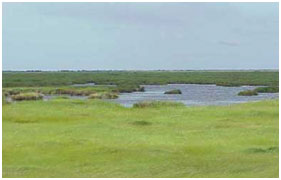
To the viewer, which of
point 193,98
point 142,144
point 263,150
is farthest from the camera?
point 193,98

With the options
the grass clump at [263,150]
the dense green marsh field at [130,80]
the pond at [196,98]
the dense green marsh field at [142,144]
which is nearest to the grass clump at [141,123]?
the dense green marsh field at [142,144]

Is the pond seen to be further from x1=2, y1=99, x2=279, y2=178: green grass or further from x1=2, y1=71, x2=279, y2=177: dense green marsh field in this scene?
x1=2, y1=99, x2=279, y2=178: green grass

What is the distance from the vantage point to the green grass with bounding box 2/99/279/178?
548 inches

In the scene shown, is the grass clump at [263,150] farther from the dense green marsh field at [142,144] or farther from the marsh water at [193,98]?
the marsh water at [193,98]

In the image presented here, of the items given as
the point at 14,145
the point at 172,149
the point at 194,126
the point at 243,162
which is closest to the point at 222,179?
the point at 243,162

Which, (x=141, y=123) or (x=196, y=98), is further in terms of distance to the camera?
(x=196, y=98)

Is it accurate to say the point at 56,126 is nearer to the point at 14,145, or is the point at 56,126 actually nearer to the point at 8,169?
the point at 14,145

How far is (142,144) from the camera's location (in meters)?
17.8

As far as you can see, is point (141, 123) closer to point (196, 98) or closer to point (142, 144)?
point (142, 144)

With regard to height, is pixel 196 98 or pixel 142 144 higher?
pixel 142 144

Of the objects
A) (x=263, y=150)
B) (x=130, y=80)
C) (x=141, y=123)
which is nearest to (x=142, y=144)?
(x=263, y=150)

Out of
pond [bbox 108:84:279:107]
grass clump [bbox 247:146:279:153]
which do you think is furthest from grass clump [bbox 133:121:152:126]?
pond [bbox 108:84:279:107]

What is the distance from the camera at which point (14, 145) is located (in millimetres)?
17562

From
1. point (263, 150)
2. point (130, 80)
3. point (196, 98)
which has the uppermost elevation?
point (263, 150)
